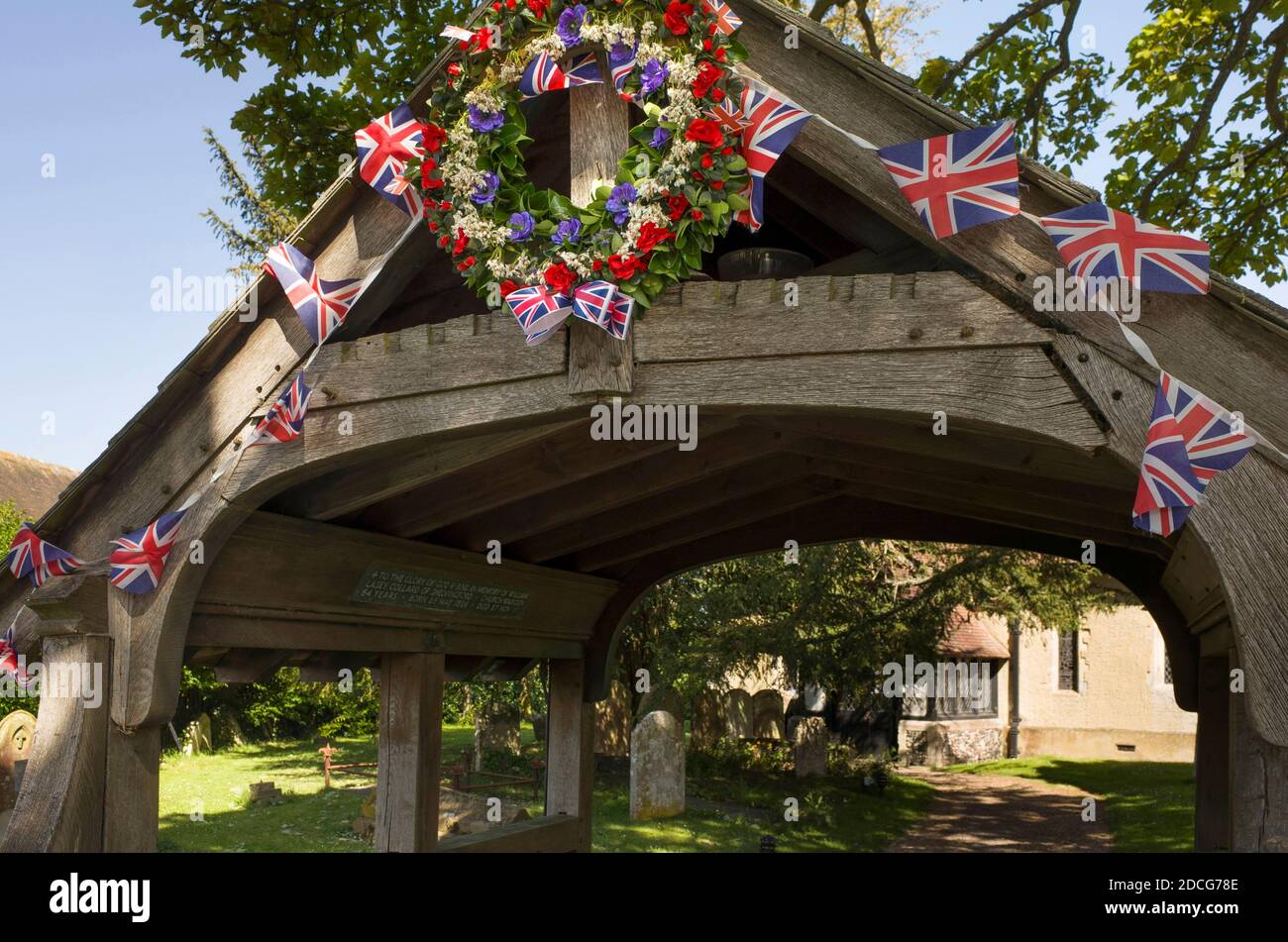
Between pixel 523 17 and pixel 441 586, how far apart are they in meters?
3.05

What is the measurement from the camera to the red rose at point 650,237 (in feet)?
12.4

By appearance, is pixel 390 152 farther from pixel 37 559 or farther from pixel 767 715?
pixel 767 715

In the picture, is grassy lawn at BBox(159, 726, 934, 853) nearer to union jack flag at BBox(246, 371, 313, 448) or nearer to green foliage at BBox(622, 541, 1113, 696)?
green foliage at BBox(622, 541, 1113, 696)

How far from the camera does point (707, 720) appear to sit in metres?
19.4

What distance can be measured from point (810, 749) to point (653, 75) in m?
15.9

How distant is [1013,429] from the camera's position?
134 inches

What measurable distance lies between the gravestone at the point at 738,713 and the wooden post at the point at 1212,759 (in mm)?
13446

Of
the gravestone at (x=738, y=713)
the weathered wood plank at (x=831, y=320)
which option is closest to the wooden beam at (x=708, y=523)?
the weathered wood plank at (x=831, y=320)

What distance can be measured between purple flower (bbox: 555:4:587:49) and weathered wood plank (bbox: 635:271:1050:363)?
3.12ft

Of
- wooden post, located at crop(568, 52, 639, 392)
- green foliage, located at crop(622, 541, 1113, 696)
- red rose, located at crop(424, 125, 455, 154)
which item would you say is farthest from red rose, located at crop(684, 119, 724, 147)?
Answer: green foliage, located at crop(622, 541, 1113, 696)

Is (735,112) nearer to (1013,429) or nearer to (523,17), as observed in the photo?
(523,17)

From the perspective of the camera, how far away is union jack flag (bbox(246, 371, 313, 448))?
4.22m

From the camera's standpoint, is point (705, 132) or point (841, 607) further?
point (841, 607)

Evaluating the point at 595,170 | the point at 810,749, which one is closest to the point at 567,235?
the point at 595,170
